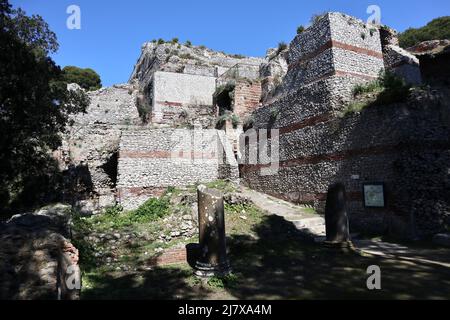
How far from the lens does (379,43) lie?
18.3 m

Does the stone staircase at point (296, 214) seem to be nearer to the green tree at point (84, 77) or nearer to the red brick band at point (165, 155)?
the red brick band at point (165, 155)

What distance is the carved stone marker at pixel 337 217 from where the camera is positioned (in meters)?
9.47

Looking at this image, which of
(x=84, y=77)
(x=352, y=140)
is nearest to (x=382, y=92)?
(x=352, y=140)

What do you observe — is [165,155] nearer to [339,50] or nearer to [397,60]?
[339,50]

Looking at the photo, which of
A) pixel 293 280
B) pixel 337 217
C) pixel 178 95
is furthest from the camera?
pixel 178 95

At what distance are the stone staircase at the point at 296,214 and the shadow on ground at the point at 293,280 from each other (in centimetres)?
284

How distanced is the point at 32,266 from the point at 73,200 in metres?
12.9

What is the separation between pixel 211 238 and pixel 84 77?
153 feet

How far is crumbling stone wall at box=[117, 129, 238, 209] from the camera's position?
703 inches

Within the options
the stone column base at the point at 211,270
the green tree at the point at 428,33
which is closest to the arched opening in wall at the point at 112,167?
the stone column base at the point at 211,270

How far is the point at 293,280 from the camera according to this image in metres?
6.87

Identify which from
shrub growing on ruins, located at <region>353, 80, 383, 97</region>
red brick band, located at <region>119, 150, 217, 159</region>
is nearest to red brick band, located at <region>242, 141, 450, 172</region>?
shrub growing on ruins, located at <region>353, 80, 383, 97</region>

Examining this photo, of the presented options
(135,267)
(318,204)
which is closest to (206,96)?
(318,204)
